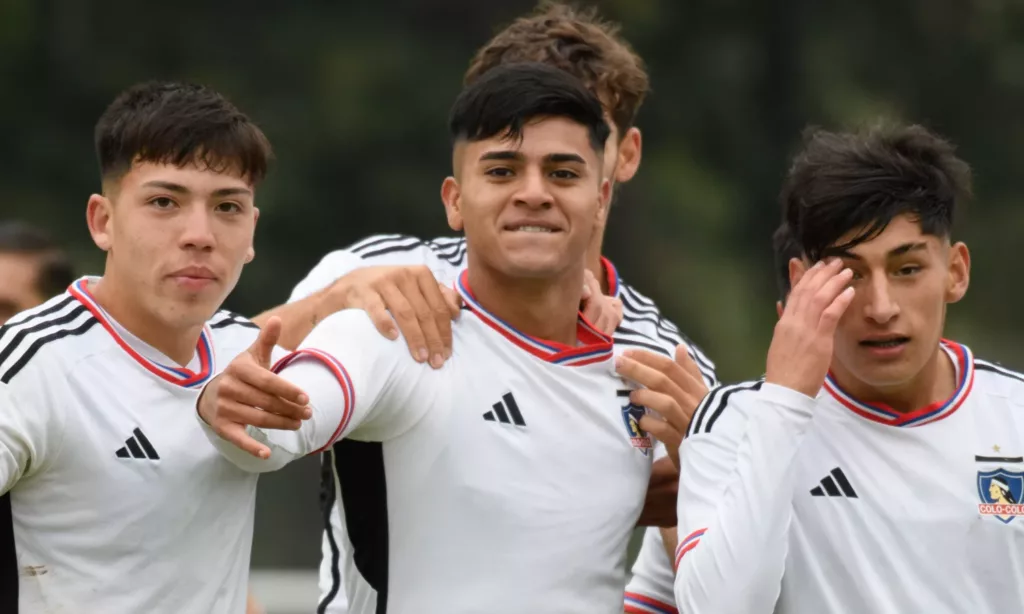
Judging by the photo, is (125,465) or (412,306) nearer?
(125,465)

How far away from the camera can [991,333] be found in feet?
53.5

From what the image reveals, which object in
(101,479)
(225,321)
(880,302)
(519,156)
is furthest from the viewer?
(225,321)

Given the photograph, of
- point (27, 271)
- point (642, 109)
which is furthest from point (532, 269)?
point (642, 109)

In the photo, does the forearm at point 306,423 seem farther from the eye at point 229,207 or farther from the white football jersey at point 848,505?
the white football jersey at point 848,505

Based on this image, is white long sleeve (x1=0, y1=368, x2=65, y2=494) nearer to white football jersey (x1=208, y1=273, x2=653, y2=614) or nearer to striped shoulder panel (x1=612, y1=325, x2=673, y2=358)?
white football jersey (x1=208, y1=273, x2=653, y2=614)

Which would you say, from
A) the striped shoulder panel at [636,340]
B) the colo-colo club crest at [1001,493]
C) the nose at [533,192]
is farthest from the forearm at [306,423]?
the colo-colo club crest at [1001,493]

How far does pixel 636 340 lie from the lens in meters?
4.68

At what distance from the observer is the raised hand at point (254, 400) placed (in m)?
3.66

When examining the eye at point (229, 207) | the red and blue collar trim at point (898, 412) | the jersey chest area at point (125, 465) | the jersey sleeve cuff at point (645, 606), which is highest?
the eye at point (229, 207)

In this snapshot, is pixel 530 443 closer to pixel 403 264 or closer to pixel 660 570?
pixel 403 264

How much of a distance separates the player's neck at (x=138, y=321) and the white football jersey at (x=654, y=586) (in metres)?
1.49

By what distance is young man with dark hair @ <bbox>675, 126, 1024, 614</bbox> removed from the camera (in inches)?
159

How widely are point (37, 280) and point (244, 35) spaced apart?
1182 cm

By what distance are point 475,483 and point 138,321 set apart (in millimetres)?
864
